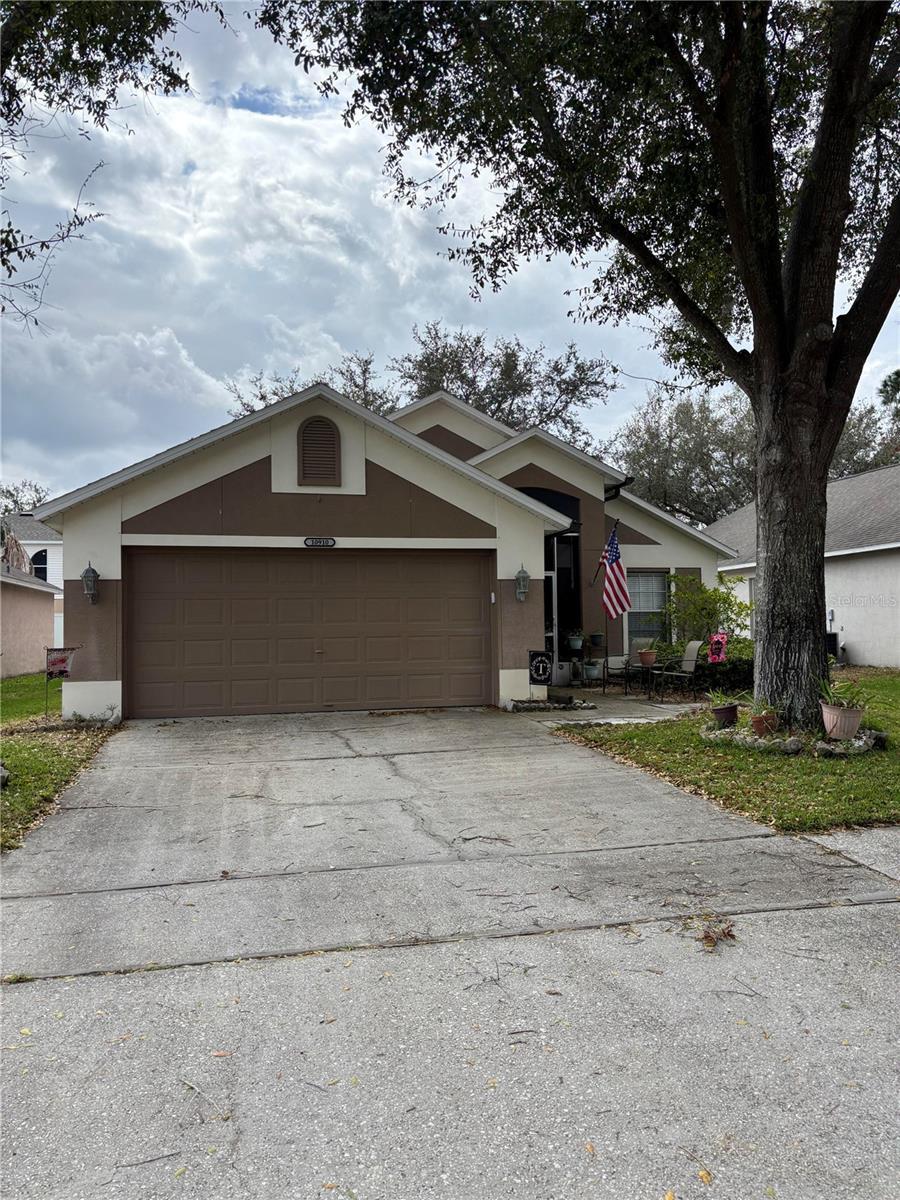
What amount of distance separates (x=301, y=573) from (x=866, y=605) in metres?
13.8

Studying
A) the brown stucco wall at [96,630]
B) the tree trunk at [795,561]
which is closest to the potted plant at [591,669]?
the tree trunk at [795,561]

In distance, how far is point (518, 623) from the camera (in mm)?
12492

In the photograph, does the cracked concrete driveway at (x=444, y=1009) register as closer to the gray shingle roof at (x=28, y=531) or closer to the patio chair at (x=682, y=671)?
the patio chair at (x=682, y=671)

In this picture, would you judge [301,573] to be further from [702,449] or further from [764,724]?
[702,449]

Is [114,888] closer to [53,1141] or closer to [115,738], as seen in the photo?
[53,1141]

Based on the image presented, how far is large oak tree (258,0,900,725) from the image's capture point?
25.8 ft

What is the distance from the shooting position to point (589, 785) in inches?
294

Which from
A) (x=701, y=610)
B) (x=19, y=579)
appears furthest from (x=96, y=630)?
(x=19, y=579)

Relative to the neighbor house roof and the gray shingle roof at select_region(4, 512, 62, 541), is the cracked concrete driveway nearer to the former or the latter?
the neighbor house roof

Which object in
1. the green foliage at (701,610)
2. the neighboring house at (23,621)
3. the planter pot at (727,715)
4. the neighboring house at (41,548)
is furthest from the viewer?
the neighboring house at (41,548)

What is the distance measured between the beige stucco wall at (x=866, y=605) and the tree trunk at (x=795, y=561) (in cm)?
1021

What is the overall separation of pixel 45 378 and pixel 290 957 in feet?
32.7

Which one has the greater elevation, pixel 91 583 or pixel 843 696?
pixel 91 583

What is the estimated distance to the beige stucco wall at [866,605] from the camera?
702 inches
